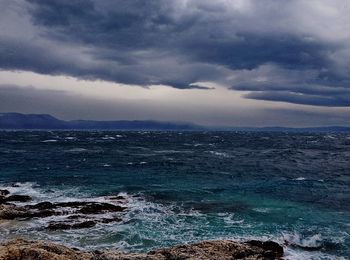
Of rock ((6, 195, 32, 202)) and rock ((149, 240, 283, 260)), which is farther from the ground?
rock ((149, 240, 283, 260))

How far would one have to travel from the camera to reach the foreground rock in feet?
53.8

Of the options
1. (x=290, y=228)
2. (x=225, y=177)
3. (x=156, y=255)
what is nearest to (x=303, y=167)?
(x=225, y=177)

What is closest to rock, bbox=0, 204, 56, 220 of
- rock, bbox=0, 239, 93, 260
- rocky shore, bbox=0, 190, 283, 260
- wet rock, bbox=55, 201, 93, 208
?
rocky shore, bbox=0, 190, 283, 260

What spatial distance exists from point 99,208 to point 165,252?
50.7ft

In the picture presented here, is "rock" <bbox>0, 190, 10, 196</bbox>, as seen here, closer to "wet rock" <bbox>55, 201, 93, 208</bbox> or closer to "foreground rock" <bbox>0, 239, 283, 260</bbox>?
"wet rock" <bbox>55, 201, 93, 208</bbox>

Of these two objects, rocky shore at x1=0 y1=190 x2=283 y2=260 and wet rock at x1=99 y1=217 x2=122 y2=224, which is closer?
rocky shore at x1=0 y1=190 x2=283 y2=260

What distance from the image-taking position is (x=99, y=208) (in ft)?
111

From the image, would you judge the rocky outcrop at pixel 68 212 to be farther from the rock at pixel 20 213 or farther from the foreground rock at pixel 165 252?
the foreground rock at pixel 165 252

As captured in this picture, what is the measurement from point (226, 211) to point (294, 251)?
10.3 metres

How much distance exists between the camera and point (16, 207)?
111ft

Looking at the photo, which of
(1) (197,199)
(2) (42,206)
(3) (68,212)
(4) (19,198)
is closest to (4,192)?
(4) (19,198)

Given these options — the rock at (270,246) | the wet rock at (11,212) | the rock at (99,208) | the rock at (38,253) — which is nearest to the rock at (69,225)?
the rock at (99,208)

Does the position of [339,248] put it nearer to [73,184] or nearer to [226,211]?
[226,211]

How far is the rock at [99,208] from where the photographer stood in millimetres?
32938
